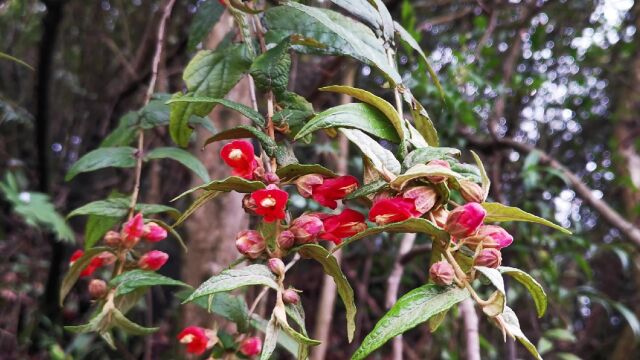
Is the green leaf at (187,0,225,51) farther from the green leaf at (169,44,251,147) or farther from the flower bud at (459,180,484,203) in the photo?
the flower bud at (459,180,484,203)

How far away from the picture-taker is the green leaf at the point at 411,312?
36 centimetres

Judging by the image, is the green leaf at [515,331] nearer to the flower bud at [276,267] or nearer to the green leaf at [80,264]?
the flower bud at [276,267]

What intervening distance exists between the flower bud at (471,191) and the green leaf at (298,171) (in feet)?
0.34

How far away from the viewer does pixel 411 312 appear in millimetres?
374

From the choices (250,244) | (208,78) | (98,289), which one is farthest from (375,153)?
(98,289)

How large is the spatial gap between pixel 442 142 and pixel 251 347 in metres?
1.09

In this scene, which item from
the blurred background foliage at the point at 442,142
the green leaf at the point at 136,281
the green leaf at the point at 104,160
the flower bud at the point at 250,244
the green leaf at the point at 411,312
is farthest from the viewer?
the blurred background foliage at the point at 442,142

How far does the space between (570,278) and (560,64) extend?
3.33ft

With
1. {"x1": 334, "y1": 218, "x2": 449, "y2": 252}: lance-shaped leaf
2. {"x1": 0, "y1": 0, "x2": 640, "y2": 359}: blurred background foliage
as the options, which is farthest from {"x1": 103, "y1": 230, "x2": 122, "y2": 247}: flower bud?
{"x1": 0, "y1": 0, "x2": 640, "y2": 359}: blurred background foliage

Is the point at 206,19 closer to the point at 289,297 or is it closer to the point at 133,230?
the point at 133,230

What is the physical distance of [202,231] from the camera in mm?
1087

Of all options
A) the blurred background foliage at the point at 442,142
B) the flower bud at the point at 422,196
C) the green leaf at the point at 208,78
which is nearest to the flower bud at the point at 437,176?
the flower bud at the point at 422,196

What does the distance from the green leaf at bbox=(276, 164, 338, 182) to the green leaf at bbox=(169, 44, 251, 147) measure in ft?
0.49

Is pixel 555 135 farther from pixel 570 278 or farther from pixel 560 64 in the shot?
pixel 570 278
